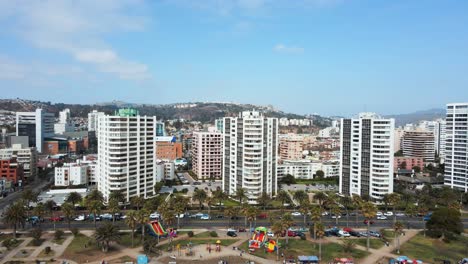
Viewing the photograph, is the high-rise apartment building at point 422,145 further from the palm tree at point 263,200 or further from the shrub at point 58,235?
the shrub at point 58,235

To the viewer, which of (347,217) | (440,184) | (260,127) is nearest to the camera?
(347,217)

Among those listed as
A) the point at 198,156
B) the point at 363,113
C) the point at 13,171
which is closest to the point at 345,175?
the point at 363,113

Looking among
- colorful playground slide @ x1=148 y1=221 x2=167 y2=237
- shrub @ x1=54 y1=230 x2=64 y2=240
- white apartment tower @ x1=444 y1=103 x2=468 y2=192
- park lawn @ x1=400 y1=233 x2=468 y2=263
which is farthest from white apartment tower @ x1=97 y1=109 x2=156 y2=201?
white apartment tower @ x1=444 y1=103 x2=468 y2=192

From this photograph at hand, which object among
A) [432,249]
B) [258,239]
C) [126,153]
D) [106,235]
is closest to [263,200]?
[258,239]

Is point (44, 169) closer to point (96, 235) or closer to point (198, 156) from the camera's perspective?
point (198, 156)

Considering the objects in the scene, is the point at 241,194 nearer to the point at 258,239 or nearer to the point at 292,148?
the point at 258,239

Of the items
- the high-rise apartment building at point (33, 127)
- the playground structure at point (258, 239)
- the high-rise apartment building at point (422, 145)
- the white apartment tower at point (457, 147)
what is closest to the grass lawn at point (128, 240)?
the playground structure at point (258, 239)
